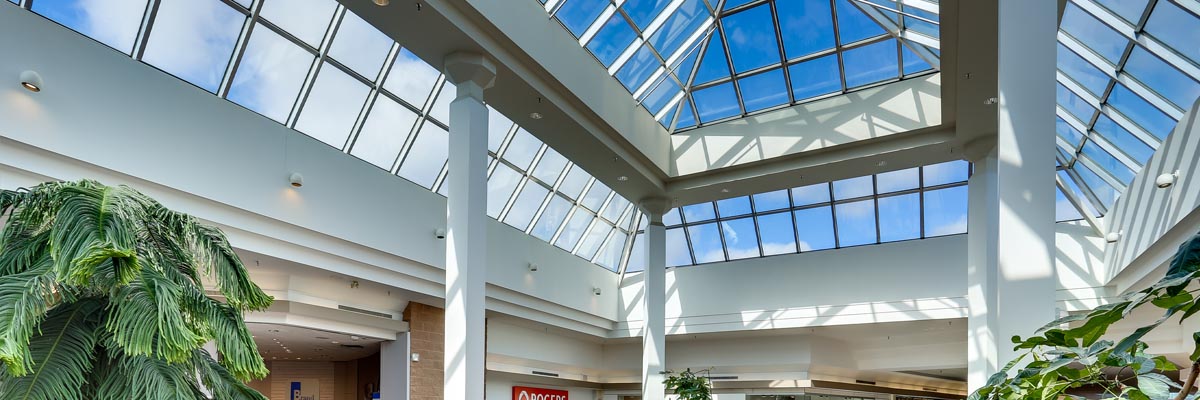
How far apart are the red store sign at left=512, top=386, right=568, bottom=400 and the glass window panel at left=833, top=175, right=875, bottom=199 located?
9.14m

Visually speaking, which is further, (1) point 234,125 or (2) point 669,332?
(2) point 669,332

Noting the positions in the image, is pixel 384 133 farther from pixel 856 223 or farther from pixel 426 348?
pixel 856 223

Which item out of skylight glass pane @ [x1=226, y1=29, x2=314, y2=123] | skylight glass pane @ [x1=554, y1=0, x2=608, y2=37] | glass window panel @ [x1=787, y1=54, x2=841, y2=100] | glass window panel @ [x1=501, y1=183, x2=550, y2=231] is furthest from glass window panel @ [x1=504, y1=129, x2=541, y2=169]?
glass window panel @ [x1=787, y1=54, x2=841, y2=100]

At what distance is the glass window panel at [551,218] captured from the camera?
701 inches

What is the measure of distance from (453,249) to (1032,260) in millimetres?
6739

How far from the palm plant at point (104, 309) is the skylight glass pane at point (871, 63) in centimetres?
1314

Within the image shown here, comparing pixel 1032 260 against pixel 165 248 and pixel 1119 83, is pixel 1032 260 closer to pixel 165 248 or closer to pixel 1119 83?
pixel 165 248

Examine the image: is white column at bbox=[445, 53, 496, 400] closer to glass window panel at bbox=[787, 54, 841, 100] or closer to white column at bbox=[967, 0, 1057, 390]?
white column at bbox=[967, 0, 1057, 390]

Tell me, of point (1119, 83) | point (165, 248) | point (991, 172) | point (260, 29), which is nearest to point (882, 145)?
point (991, 172)

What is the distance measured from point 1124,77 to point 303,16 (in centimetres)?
1153

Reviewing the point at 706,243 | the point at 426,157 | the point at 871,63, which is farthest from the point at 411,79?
the point at 706,243

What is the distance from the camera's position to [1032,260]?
17.6 feet

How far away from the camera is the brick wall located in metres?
15.0

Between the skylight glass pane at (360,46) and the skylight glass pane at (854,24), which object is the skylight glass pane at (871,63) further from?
the skylight glass pane at (360,46)
